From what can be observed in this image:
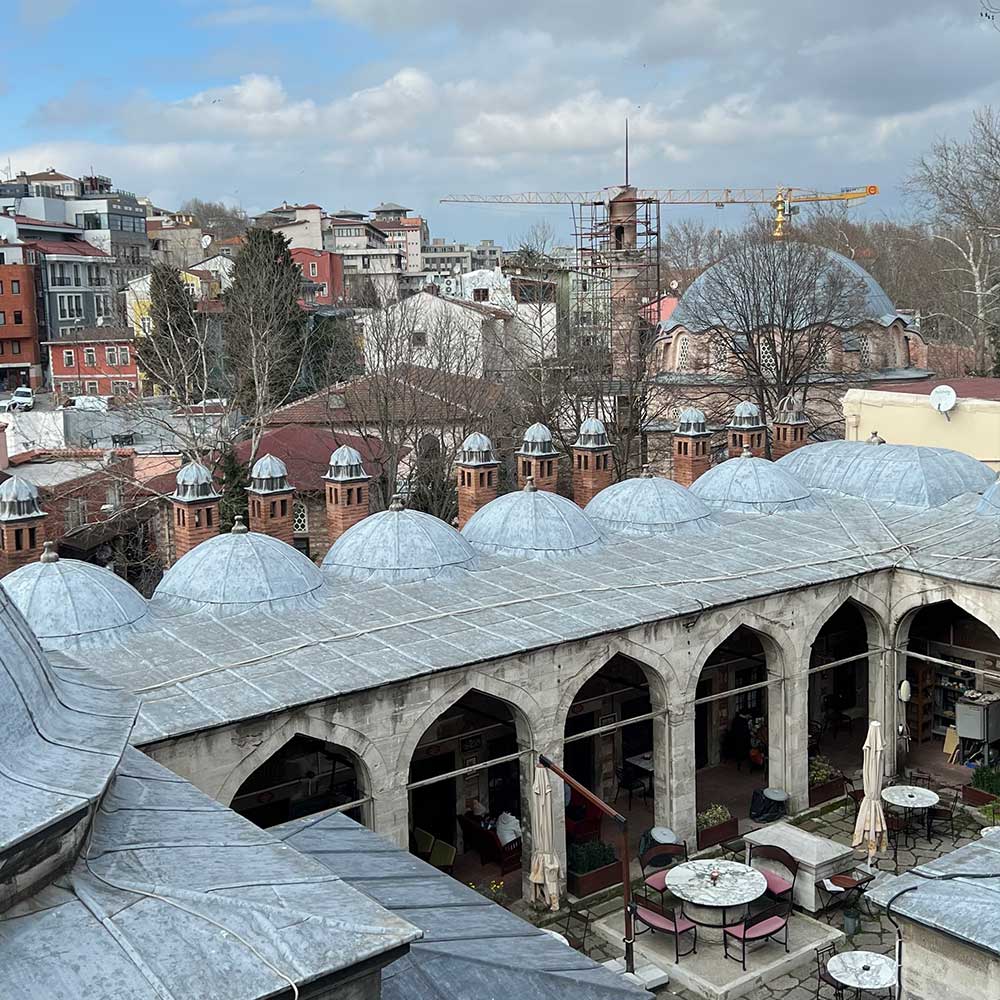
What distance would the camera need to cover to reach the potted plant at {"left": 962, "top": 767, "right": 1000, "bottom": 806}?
18109 mm

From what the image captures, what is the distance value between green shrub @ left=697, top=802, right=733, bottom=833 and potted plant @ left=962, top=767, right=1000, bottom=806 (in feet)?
13.0

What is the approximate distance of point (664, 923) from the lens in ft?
46.5

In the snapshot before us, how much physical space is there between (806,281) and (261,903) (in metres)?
31.8

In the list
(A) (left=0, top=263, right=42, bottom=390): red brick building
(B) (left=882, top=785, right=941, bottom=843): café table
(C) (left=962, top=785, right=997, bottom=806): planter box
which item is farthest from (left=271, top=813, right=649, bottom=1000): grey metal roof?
(A) (left=0, top=263, right=42, bottom=390): red brick building

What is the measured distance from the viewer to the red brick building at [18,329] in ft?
202

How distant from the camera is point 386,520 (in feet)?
60.1

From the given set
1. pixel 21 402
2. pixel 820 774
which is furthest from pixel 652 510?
pixel 21 402

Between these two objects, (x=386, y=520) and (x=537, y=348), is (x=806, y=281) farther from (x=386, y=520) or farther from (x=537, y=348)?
(x=386, y=520)

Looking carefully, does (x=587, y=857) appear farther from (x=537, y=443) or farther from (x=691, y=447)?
(x=691, y=447)

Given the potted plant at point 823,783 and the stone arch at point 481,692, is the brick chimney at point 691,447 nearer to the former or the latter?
the potted plant at point 823,783

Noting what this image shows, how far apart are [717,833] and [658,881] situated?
2825 millimetres

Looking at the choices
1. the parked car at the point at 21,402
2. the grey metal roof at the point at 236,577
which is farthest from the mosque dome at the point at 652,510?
the parked car at the point at 21,402

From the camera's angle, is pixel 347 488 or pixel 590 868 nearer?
pixel 590 868

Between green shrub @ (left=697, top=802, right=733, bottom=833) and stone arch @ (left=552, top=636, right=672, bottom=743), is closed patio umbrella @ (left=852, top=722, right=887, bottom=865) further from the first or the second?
stone arch @ (left=552, top=636, right=672, bottom=743)
